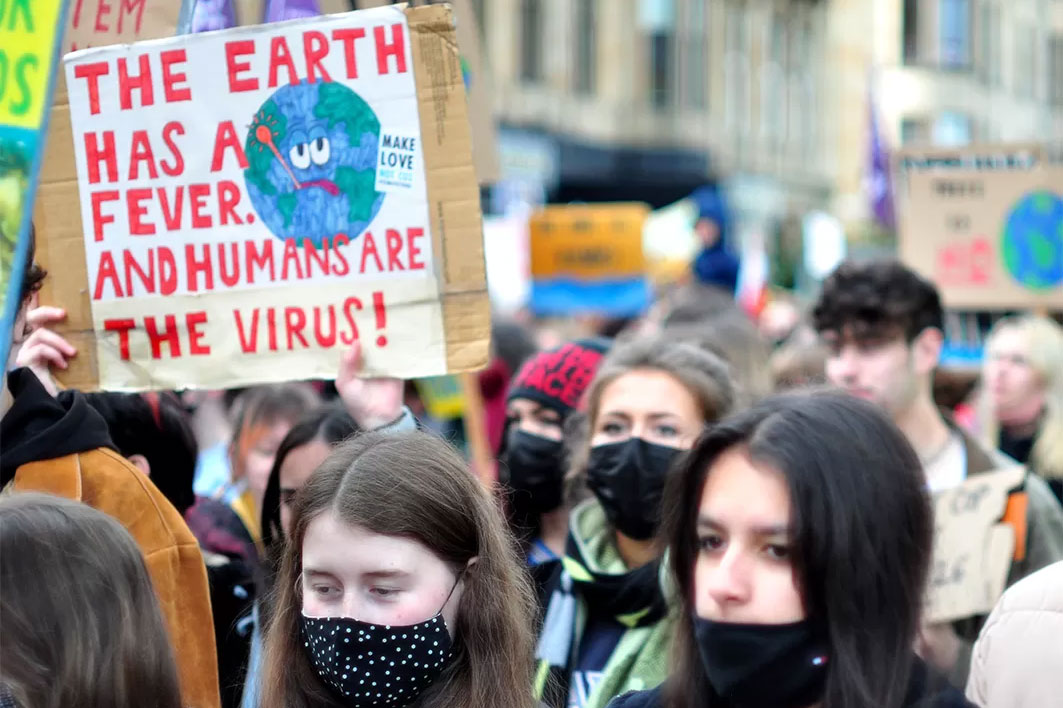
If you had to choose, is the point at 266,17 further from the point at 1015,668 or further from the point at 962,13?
the point at 962,13

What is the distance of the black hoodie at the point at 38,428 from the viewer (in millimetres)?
3010

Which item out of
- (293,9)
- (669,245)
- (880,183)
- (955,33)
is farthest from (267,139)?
(955,33)

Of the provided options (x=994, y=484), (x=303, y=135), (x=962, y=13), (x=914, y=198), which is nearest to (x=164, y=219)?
(x=303, y=135)

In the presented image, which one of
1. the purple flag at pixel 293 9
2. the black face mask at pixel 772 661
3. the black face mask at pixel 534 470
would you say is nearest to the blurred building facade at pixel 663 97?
the black face mask at pixel 534 470

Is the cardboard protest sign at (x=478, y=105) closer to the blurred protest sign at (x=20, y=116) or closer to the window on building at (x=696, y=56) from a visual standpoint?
the blurred protest sign at (x=20, y=116)

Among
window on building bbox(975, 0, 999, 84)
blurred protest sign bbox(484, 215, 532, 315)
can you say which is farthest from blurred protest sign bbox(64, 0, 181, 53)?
window on building bbox(975, 0, 999, 84)

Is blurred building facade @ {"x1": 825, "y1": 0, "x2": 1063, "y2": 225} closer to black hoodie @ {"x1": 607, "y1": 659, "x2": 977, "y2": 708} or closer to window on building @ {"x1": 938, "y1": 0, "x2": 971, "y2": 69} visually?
window on building @ {"x1": 938, "y1": 0, "x2": 971, "y2": 69}

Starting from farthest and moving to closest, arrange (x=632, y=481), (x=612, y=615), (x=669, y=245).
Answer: (x=669, y=245), (x=632, y=481), (x=612, y=615)

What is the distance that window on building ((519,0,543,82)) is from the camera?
27688 mm

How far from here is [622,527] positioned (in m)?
4.04

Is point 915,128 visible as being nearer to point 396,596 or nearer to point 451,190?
point 451,190

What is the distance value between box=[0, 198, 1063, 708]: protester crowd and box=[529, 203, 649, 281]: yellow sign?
357 inches

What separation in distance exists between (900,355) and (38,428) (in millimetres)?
2817

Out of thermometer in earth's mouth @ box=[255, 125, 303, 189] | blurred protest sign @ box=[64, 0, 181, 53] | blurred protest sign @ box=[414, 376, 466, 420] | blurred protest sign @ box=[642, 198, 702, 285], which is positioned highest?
blurred protest sign @ box=[64, 0, 181, 53]
